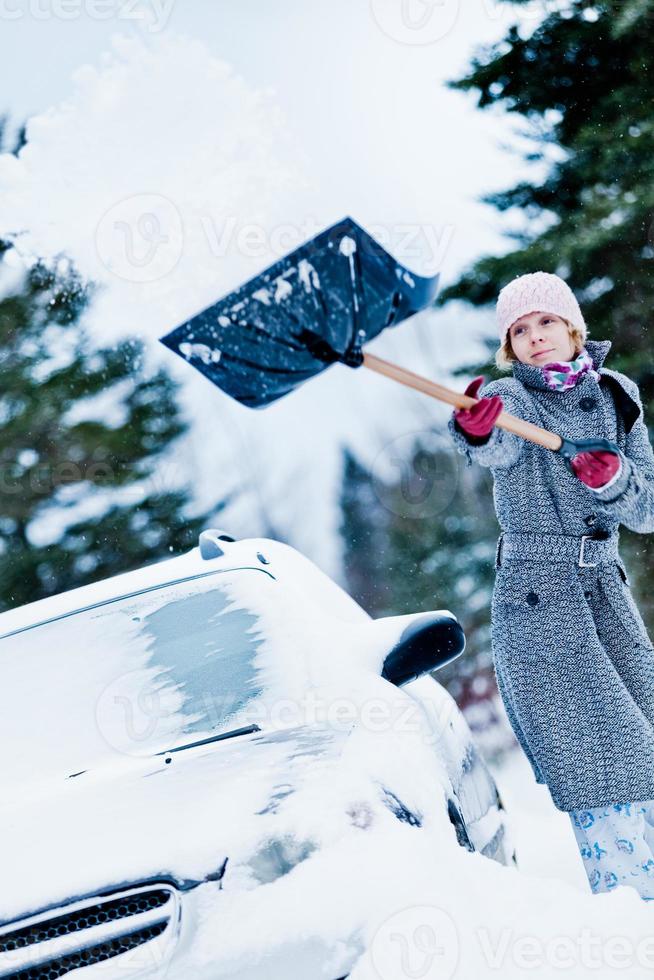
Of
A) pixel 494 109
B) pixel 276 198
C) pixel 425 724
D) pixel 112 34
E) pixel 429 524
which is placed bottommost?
pixel 425 724

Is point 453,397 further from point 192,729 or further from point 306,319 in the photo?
point 192,729

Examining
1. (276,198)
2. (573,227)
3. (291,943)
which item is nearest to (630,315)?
(573,227)

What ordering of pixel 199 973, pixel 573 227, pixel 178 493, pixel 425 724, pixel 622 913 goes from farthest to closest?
pixel 178 493
pixel 573 227
pixel 425 724
pixel 622 913
pixel 199 973

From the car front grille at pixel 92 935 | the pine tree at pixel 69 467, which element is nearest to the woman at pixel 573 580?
the car front grille at pixel 92 935

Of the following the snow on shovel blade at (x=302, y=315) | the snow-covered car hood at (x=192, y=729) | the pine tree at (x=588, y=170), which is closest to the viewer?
the snow-covered car hood at (x=192, y=729)

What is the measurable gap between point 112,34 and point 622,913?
733 inches

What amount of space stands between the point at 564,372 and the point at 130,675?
1347 mm

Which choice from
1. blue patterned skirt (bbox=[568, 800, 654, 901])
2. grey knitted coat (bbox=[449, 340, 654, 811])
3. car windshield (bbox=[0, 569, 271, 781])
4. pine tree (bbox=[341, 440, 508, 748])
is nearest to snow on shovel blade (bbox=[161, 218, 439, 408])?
grey knitted coat (bbox=[449, 340, 654, 811])

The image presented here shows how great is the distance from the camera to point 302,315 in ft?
7.36

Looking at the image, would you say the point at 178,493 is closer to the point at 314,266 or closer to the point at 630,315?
the point at 630,315

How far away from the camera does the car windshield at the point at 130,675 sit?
2.42 meters

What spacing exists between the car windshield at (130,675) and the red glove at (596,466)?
0.90 metres

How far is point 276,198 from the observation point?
19469 millimetres

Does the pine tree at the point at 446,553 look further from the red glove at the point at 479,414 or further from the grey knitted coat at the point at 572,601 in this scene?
the red glove at the point at 479,414
